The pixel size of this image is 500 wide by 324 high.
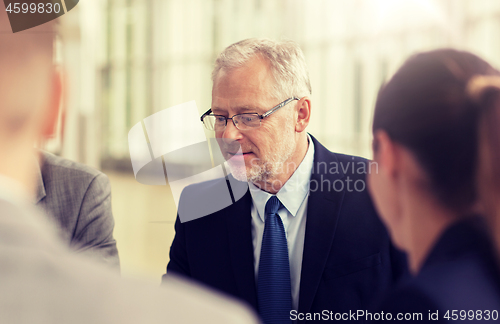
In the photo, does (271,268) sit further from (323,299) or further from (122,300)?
(122,300)

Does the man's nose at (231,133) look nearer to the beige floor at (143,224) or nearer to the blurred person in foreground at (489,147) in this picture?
the beige floor at (143,224)

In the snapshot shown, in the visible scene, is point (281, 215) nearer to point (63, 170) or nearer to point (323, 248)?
point (323, 248)

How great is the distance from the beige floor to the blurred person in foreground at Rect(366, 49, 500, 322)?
0.59 meters

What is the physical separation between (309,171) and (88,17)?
886mm

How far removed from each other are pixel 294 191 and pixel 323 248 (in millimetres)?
146

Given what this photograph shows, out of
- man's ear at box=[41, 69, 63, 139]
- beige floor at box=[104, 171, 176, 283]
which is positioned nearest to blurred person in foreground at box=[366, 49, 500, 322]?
man's ear at box=[41, 69, 63, 139]

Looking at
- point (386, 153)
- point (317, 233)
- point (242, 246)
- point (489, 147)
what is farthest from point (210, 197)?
point (489, 147)

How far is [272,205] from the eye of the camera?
80 centimetres

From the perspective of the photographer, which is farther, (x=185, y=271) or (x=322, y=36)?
(x=322, y=36)

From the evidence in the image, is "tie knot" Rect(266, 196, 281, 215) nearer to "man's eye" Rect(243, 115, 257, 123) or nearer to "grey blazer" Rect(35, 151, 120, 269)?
"man's eye" Rect(243, 115, 257, 123)

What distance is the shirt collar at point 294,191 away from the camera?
81 cm

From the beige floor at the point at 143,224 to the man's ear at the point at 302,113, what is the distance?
1.26 feet

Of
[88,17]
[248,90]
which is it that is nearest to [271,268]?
[248,90]

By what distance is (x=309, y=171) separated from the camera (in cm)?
84
